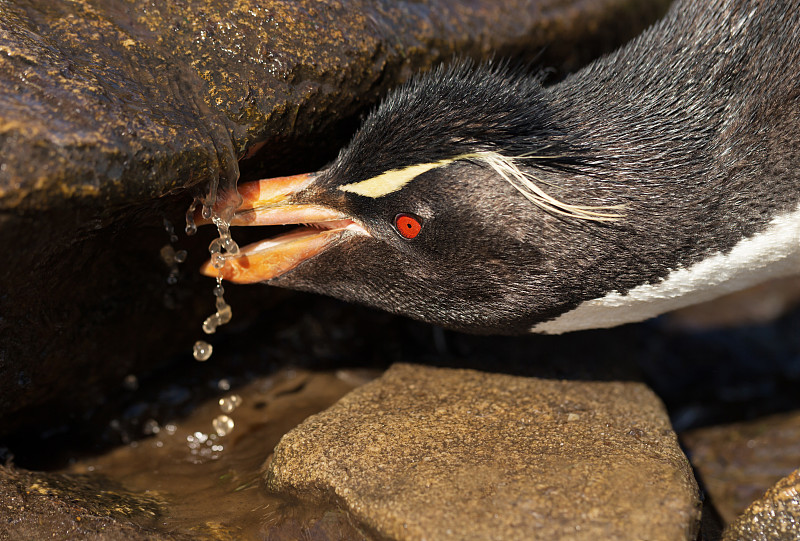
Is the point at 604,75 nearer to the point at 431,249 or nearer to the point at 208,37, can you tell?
the point at 431,249

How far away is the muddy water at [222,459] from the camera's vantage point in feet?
9.23

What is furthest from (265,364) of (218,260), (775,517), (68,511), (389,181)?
(775,517)

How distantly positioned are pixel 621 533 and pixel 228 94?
6.88 feet

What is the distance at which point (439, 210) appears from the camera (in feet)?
9.45

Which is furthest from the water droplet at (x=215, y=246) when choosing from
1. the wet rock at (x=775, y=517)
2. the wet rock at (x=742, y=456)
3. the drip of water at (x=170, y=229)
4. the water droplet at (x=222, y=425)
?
the wet rock at (x=742, y=456)

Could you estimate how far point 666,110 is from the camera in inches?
120

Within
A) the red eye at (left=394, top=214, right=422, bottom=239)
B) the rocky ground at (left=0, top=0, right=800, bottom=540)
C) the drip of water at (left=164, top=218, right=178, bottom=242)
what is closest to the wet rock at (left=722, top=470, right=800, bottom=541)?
the rocky ground at (left=0, top=0, right=800, bottom=540)

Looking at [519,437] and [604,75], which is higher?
[604,75]

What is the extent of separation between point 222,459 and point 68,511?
78 cm

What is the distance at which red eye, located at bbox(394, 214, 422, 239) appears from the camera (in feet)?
9.59

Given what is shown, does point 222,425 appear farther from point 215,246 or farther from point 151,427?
point 215,246

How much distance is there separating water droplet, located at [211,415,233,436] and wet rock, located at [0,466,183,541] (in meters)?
0.53

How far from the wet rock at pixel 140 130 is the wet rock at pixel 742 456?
2.24 meters

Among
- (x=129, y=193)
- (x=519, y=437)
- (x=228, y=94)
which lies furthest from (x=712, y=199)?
(x=129, y=193)
